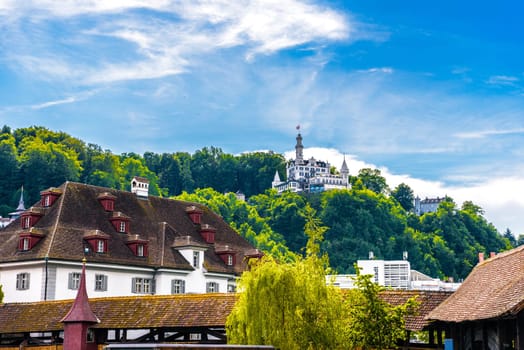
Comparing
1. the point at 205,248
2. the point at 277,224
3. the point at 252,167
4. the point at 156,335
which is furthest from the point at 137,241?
the point at 252,167

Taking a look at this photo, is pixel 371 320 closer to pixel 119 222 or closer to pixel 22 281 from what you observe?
pixel 22 281

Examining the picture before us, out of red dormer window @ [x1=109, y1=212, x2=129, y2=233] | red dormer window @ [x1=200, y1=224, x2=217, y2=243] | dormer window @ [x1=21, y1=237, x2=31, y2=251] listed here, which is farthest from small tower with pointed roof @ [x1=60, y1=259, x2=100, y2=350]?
red dormer window @ [x1=200, y1=224, x2=217, y2=243]

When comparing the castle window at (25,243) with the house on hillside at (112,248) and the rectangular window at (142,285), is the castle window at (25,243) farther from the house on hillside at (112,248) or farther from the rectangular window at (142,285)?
the rectangular window at (142,285)

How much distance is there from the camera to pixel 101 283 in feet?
156

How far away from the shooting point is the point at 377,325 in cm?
2645

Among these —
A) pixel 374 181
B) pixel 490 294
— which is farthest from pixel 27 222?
pixel 374 181

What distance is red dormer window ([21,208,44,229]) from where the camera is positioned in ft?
161

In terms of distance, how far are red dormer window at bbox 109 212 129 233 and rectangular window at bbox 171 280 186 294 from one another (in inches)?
153

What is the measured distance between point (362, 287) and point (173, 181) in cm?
15334

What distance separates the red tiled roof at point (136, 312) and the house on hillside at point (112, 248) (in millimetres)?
10756

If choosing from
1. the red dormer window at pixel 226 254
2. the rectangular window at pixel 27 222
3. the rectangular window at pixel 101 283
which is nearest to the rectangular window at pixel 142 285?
the rectangular window at pixel 101 283

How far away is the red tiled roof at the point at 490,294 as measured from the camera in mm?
20109

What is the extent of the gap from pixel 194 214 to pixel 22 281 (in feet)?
43.4

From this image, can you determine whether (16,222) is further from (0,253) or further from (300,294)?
(300,294)
